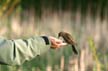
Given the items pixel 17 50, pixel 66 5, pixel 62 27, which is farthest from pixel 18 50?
pixel 66 5

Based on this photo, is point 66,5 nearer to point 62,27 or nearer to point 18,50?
point 62,27

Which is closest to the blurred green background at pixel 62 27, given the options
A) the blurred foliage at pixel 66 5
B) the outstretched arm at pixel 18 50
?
the blurred foliage at pixel 66 5

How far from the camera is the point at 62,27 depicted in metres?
6.83

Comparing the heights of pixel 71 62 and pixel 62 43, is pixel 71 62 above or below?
below

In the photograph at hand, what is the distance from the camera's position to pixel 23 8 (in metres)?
8.73

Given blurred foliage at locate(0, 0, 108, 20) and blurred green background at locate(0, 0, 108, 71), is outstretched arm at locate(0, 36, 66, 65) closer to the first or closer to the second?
blurred green background at locate(0, 0, 108, 71)

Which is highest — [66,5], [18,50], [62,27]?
[66,5]

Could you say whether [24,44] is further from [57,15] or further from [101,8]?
[101,8]

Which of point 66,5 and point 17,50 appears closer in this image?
point 17,50

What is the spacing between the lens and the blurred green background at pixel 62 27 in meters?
4.68

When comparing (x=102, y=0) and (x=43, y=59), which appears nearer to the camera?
(x=43, y=59)

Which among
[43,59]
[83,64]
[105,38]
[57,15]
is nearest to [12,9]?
[57,15]

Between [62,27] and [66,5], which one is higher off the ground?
[66,5]

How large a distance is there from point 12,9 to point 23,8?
1220 millimetres
